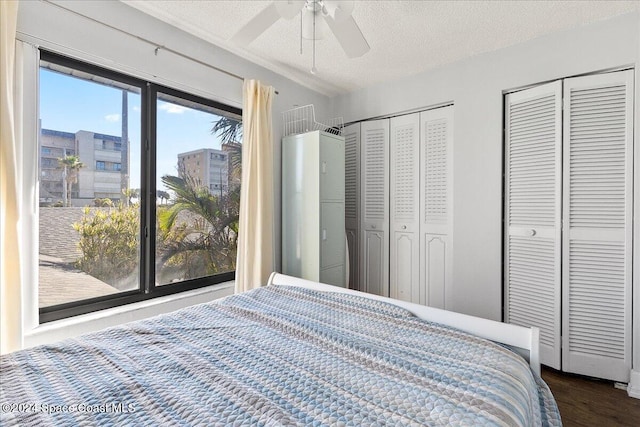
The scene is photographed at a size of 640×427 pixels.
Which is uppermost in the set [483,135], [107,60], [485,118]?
[107,60]

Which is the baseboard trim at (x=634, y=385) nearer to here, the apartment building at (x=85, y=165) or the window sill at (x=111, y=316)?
the window sill at (x=111, y=316)

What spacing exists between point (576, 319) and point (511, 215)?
843 mm

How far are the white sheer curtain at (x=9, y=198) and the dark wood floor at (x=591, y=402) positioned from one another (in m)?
2.95

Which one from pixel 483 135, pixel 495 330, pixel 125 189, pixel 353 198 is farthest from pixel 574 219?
pixel 125 189

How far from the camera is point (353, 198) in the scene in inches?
139

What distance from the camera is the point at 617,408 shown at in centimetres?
191

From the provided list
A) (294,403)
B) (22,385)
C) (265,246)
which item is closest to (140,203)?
(265,246)

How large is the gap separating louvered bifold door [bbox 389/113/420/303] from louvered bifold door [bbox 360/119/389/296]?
0.22 ft

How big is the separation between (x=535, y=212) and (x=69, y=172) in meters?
3.17

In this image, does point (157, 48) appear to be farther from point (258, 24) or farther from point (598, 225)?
point (598, 225)

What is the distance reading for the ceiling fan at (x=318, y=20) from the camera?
4.80 ft

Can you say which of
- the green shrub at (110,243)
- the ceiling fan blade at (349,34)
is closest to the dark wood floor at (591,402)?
the ceiling fan blade at (349,34)

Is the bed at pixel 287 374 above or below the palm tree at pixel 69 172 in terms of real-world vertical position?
below

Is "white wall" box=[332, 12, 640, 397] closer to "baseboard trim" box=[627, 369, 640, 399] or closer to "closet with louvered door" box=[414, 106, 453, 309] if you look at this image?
"closet with louvered door" box=[414, 106, 453, 309]
